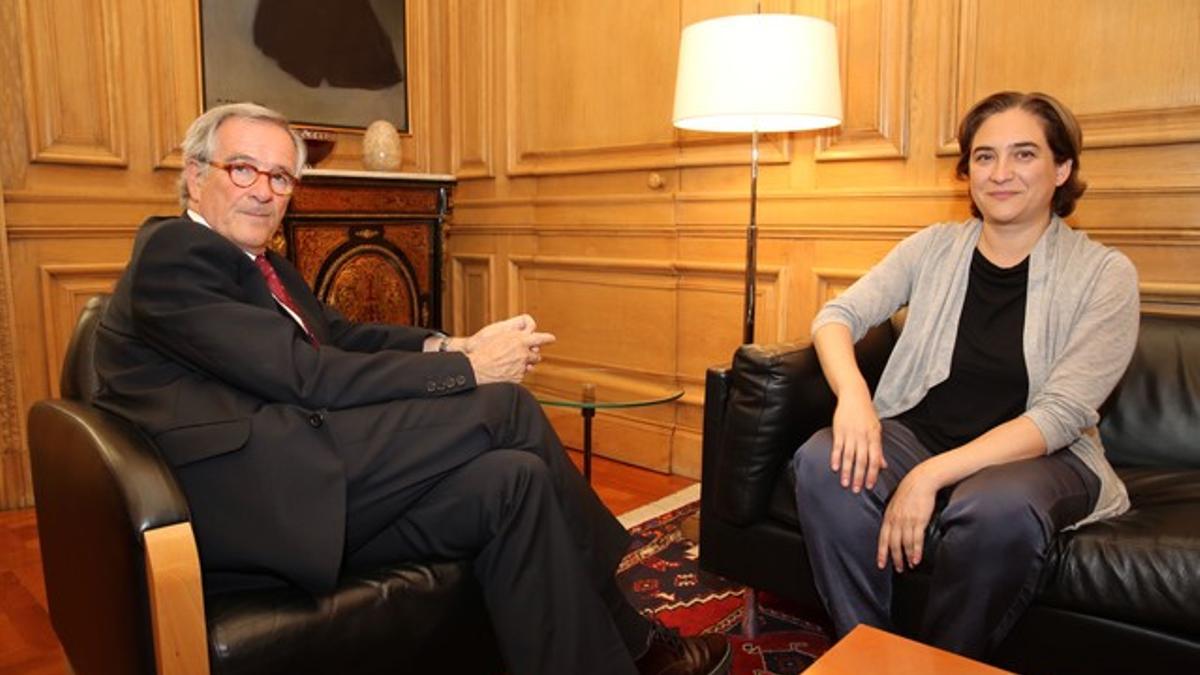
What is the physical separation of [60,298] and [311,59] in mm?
1322

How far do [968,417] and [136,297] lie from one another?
1.53 metres

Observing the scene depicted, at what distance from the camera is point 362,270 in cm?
338

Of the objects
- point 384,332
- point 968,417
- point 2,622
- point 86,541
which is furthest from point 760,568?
point 2,622

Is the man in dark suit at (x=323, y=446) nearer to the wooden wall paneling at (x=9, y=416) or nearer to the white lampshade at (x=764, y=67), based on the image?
the white lampshade at (x=764, y=67)

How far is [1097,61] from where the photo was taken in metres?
2.19

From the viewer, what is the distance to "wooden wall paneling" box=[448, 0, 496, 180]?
376 cm

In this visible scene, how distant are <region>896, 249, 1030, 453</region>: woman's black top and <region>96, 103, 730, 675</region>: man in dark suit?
2.31ft

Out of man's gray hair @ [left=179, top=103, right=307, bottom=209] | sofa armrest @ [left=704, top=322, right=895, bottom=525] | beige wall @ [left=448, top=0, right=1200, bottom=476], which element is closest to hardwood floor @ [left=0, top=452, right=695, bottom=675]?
beige wall @ [left=448, top=0, right=1200, bottom=476]

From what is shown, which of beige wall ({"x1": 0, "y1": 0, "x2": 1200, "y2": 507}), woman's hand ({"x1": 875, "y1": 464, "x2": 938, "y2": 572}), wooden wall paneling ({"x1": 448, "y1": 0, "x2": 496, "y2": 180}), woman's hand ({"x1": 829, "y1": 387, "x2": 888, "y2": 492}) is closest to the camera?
woman's hand ({"x1": 875, "y1": 464, "x2": 938, "y2": 572})

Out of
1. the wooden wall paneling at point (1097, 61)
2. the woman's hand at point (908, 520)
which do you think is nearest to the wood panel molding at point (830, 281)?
the wooden wall paneling at point (1097, 61)

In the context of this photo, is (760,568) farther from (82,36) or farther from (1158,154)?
(82,36)

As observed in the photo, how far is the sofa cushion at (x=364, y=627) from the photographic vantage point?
3.86ft

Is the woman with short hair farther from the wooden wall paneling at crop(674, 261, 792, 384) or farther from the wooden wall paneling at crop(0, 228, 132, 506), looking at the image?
the wooden wall paneling at crop(0, 228, 132, 506)

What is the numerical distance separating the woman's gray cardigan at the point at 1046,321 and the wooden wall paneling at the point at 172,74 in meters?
2.43
